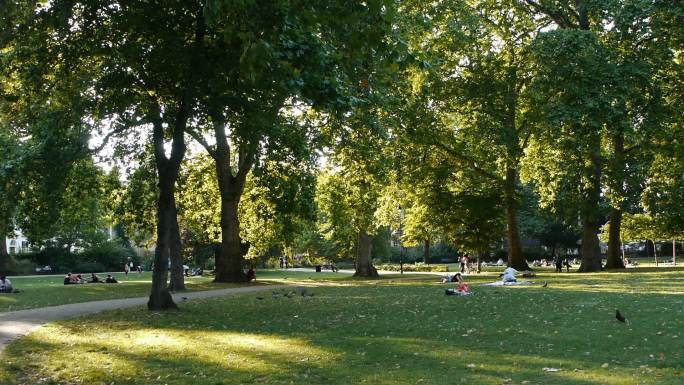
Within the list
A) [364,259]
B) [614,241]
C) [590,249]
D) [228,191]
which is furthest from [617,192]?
[228,191]

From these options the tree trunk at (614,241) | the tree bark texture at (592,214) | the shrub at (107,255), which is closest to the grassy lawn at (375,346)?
the tree bark texture at (592,214)

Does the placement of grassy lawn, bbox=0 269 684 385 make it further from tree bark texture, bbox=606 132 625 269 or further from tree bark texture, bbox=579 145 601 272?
tree bark texture, bbox=606 132 625 269

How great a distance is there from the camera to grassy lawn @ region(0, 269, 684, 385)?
8094mm

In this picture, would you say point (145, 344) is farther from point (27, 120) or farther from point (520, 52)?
point (520, 52)

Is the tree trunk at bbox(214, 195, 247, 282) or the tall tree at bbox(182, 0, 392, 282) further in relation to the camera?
the tree trunk at bbox(214, 195, 247, 282)

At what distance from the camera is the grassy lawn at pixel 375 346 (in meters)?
8.09

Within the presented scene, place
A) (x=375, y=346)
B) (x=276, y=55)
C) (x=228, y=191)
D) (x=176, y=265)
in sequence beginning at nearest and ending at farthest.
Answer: (x=276, y=55) → (x=375, y=346) → (x=176, y=265) → (x=228, y=191)

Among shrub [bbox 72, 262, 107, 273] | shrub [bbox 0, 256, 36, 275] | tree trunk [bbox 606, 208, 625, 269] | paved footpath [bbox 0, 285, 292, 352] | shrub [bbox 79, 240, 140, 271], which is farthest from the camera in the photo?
shrub [bbox 79, 240, 140, 271]

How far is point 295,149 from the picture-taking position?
61.2ft

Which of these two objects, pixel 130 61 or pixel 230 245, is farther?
pixel 230 245

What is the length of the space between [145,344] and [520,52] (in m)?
→ 25.6

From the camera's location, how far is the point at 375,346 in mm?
10367

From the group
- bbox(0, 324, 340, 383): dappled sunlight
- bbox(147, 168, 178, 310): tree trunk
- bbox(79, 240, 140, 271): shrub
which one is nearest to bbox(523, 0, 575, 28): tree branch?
bbox(147, 168, 178, 310): tree trunk

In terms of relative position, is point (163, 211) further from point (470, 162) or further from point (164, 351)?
point (470, 162)
